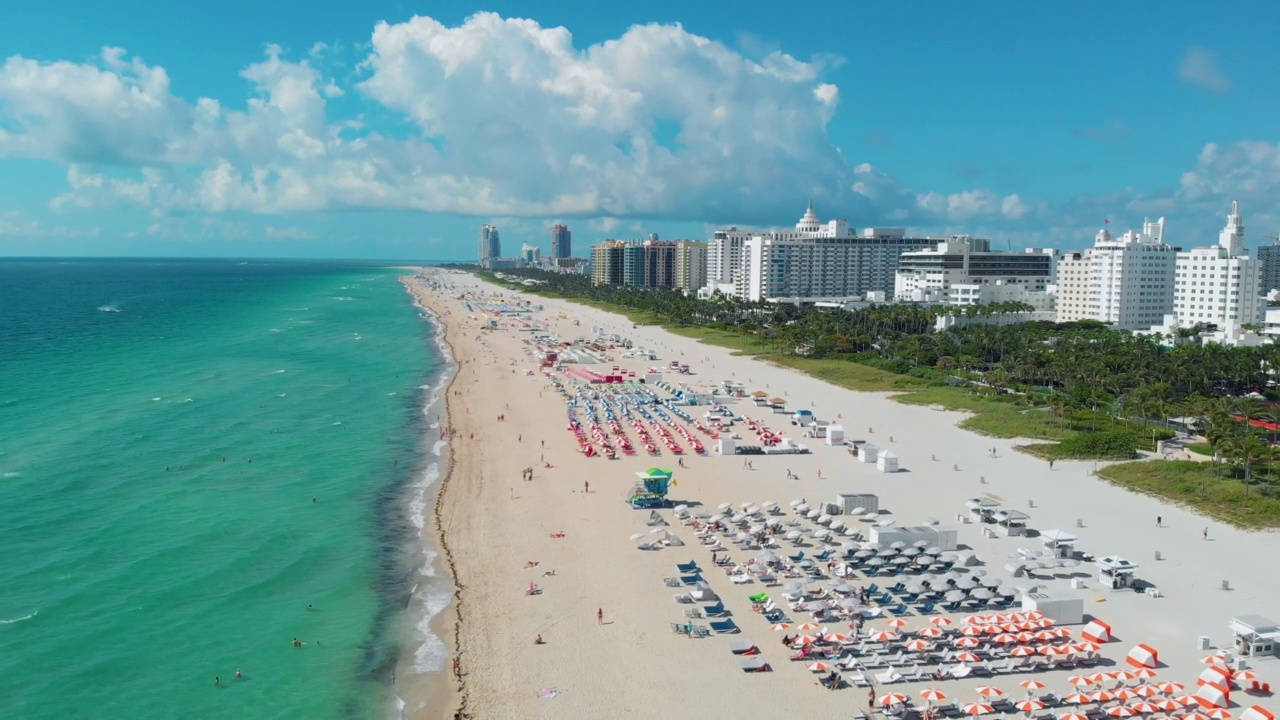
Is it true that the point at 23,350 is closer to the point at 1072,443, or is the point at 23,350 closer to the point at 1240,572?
the point at 1072,443

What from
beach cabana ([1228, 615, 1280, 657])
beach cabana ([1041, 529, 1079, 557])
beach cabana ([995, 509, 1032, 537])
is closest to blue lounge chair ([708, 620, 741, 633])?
beach cabana ([1041, 529, 1079, 557])

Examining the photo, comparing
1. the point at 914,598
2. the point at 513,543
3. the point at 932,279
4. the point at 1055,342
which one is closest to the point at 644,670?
the point at 914,598

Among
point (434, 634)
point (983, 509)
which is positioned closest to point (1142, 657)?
point (983, 509)

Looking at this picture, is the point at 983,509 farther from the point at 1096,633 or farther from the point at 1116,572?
the point at 1096,633

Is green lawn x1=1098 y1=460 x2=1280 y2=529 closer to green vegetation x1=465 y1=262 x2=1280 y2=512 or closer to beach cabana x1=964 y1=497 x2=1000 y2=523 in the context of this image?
green vegetation x1=465 y1=262 x2=1280 y2=512

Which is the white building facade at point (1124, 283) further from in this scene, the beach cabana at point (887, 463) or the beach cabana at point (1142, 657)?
the beach cabana at point (1142, 657)

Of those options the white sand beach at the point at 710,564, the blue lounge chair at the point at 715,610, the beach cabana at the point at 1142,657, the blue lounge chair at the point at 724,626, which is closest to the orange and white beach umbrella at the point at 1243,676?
the white sand beach at the point at 710,564
